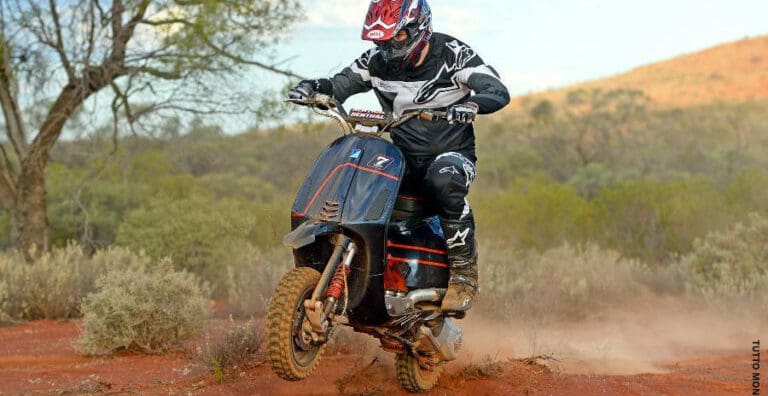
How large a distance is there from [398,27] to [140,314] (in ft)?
13.7

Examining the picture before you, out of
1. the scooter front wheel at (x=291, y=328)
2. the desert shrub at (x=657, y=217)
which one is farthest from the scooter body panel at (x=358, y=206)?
the desert shrub at (x=657, y=217)

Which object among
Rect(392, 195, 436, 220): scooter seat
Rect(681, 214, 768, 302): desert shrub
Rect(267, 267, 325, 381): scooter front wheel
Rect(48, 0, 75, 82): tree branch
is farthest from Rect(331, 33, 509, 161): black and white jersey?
Rect(48, 0, 75, 82): tree branch

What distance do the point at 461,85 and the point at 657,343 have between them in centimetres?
599

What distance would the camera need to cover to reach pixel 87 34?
13734 mm

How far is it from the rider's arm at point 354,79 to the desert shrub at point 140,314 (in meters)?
3.25

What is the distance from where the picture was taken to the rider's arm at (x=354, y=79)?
246 inches

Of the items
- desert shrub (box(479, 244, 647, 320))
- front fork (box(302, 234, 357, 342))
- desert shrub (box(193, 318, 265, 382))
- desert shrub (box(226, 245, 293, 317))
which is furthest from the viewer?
desert shrub (box(226, 245, 293, 317))

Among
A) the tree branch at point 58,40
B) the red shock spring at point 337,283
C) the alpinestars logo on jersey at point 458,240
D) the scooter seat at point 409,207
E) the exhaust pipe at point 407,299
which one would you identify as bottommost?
the exhaust pipe at point 407,299

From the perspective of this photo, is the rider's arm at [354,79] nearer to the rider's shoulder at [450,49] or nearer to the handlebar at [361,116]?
the rider's shoulder at [450,49]

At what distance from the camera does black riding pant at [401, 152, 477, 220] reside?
5.55 meters

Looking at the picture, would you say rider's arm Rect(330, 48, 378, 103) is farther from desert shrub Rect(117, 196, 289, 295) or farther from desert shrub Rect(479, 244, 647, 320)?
desert shrub Rect(117, 196, 289, 295)

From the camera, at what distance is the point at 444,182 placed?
5.53 m

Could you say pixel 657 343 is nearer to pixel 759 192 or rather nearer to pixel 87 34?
pixel 759 192

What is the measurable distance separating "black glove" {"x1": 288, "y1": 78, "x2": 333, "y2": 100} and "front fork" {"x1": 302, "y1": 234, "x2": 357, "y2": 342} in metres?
1.12
